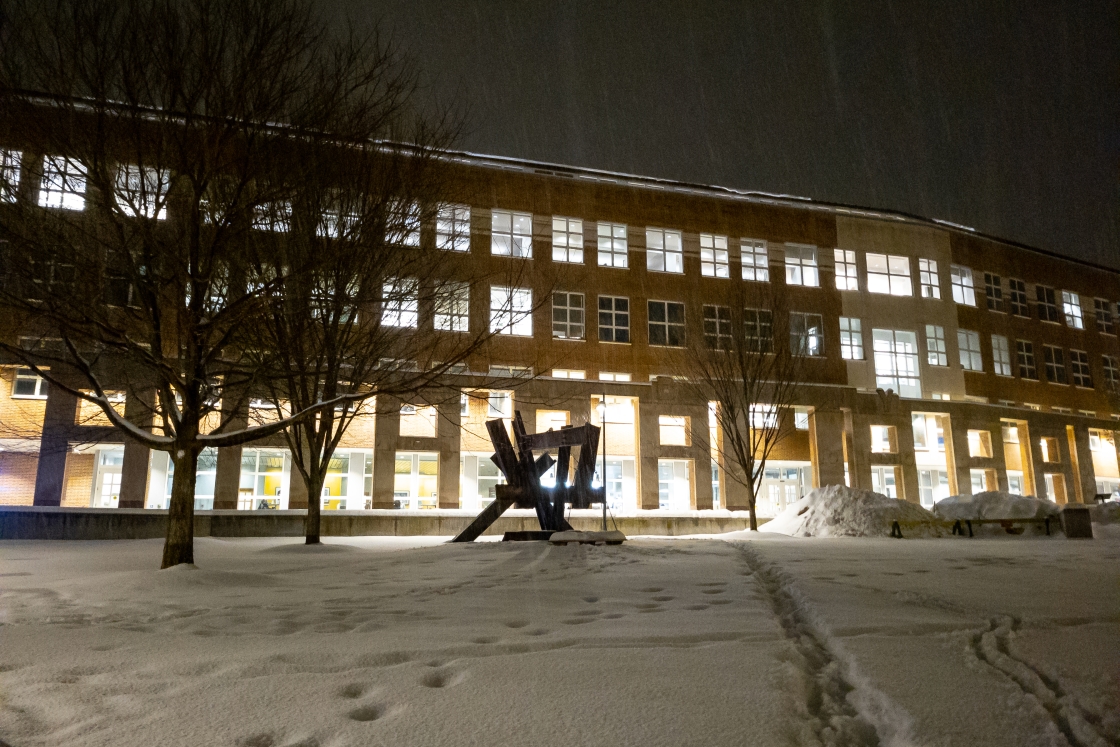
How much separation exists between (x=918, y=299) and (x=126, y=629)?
43123 millimetres

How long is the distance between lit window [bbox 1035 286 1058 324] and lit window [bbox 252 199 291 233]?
50304 millimetres

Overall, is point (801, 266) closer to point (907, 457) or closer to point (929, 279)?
point (929, 279)

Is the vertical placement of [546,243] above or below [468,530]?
above

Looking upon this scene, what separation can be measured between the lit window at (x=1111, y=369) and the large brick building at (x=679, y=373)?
18.9 feet

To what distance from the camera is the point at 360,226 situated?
36.7ft

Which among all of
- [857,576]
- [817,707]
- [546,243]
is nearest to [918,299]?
Result: [546,243]

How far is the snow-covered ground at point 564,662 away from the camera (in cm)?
300

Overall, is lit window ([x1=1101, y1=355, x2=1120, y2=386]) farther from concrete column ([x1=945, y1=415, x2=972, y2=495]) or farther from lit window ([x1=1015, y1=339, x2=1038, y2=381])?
concrete column ([x1=945, y1=415, x2=972, y2=495])

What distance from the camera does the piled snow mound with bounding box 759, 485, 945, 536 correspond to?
1850 cm

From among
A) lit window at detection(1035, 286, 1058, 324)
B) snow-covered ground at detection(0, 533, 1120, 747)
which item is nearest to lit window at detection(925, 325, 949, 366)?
lit window at detection(1035, 286, 1058, 324)

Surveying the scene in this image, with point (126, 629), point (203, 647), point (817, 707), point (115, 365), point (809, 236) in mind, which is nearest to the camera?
point (817, 707)

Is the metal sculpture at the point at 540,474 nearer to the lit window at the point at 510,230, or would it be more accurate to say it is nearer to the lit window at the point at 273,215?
the lit window at the point at 273,215

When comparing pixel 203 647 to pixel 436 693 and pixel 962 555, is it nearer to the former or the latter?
pixel 436 693

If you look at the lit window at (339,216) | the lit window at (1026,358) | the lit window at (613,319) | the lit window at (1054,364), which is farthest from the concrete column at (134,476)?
the lit window at (1054,364)
